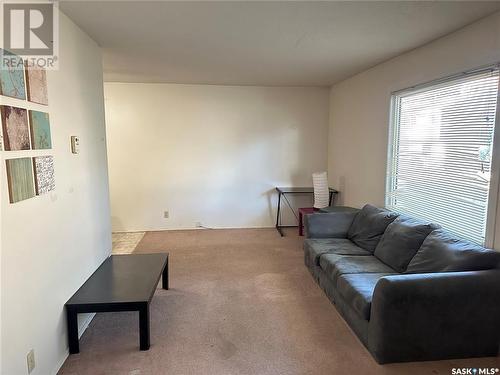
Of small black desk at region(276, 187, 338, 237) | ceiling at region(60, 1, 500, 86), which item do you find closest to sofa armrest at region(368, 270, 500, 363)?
ceiling at region(60, 1, 500, 86)

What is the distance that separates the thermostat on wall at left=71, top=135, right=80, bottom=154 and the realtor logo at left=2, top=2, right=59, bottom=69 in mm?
546

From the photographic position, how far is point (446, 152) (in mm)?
2863

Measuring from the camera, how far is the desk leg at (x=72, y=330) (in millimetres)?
2230

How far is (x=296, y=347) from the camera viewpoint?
7.65 feet

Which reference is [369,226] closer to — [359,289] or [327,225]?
[327,225]

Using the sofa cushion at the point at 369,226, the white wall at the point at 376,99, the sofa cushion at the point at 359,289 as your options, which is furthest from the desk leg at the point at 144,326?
the white wall at the point at 376,99

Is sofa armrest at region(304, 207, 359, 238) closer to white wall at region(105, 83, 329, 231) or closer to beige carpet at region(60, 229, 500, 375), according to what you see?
beige carpet at region(60, 229, 500, 375)

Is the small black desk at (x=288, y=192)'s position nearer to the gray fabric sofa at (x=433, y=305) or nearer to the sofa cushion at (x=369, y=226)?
the sofa cushion at (x=369, y=226)

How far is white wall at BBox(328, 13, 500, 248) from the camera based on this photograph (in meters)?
2.46

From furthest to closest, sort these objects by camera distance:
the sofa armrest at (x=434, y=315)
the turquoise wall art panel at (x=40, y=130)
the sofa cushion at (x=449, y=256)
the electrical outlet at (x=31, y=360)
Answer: the sofa cushion at (x=449, y=256)
the sofa armrest at (x=434, y=315)
the turquoise wall art panel at (x=40, y=130)
the electrical outlet at (x=31, y=360)

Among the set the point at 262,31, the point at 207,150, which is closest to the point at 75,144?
the point at 262,31

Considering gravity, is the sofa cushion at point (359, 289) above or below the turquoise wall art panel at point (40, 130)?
below

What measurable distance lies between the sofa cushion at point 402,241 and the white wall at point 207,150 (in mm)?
2789

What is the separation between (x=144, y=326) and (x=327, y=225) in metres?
2.28
